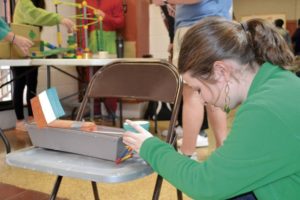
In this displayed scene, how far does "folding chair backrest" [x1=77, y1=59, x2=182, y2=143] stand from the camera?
1144 mm

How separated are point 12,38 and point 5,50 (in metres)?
0.34

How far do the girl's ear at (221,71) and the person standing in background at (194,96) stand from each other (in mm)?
964

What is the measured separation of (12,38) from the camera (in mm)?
2230

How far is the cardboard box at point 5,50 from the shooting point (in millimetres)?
2484

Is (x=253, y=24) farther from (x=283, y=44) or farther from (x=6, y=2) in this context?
(x=6, y=2)

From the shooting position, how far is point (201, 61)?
76cm

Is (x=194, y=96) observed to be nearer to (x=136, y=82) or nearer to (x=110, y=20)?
(x=136, y=82)

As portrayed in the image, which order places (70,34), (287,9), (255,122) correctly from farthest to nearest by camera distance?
(287,9) → (70,34) → (255,122)

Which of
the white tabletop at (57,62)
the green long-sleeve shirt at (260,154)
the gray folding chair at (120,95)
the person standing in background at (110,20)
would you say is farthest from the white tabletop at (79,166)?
the person standing in background at (110,20)

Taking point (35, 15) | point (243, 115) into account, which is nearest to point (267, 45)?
point (243, 115)

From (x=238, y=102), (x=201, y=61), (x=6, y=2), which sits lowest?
(x=238, y=102)

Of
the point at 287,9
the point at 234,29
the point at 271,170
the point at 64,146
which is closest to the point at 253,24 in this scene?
the point at 234,29

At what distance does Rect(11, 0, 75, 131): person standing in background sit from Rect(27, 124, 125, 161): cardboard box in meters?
1.88

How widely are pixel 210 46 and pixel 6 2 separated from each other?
306 centimetres
